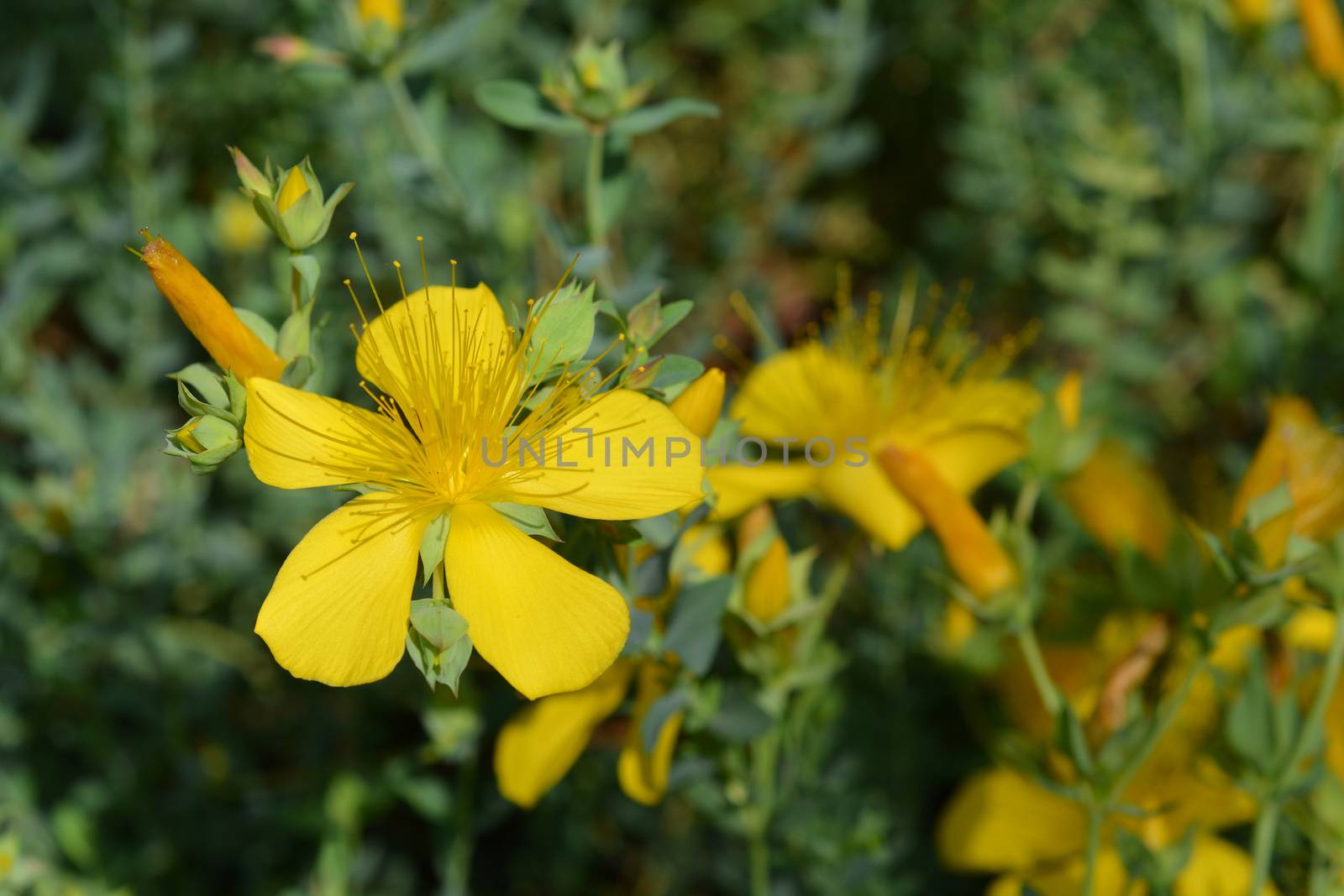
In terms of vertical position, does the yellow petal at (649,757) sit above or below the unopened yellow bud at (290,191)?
below

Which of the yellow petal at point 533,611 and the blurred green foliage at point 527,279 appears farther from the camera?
the blurred green foliage at point 527,279

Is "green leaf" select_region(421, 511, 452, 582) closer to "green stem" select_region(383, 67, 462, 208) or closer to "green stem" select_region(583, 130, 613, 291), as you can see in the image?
"green stem" select_region(583, 130, 613, 291)

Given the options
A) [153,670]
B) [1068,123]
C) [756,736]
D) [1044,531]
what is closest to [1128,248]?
[1068,123]

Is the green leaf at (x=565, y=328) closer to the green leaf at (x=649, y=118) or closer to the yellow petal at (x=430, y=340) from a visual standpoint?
the yellow petal at (x=430, y=340)

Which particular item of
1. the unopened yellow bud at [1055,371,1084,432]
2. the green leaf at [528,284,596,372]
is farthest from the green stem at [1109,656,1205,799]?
the green leaf at [528,284,596,372]

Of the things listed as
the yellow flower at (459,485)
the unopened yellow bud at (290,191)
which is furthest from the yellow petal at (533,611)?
the unopened yellow bud at (290,191)

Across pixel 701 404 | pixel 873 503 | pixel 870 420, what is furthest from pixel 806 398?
pixel 701 404

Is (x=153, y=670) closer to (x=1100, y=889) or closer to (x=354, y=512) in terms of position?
(x=354, y=512)
